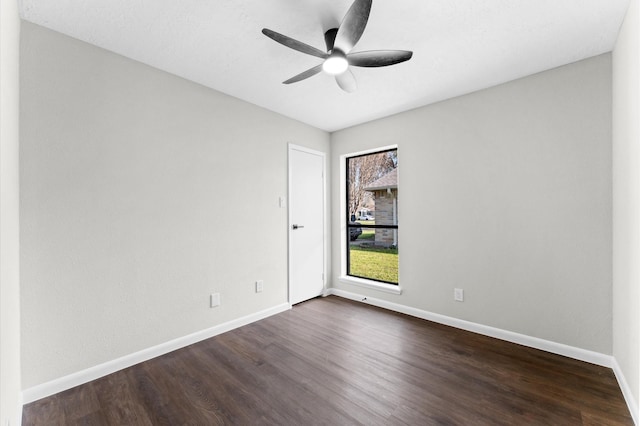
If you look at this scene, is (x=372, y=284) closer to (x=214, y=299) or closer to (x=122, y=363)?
(x=214, y=299)

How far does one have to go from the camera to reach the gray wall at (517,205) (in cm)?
221

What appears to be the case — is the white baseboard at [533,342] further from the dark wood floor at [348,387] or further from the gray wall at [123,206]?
the gray wall at [123,206]

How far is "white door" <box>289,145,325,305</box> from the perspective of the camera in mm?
3589

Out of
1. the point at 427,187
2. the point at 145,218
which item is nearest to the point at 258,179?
the point at 145,218

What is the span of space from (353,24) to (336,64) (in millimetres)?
358

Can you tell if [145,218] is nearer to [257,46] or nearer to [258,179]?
[258,179]

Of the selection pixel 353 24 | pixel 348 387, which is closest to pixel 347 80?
pixel 353 24

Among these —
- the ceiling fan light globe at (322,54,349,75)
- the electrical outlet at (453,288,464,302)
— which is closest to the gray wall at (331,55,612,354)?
the electrical outlet at (453,288,464,302)

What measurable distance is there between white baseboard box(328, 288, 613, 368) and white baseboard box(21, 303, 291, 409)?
1.67m

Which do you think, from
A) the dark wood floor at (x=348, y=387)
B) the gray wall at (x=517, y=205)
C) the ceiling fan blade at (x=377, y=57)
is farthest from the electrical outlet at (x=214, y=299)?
the ceiling fan blade at (x=377, y=57)

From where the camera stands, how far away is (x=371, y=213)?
404cm

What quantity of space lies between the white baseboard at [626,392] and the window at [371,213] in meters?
2.23

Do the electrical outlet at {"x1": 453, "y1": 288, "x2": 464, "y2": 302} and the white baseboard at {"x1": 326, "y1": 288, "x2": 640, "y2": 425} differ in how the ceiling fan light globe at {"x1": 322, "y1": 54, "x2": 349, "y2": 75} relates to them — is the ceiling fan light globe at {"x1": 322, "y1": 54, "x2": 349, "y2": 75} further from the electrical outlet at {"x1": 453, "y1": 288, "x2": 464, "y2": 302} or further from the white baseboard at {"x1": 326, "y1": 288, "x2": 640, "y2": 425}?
the white baseboard at {"x1": 326, "y1": 288, "x2": 640, "y2": 425}

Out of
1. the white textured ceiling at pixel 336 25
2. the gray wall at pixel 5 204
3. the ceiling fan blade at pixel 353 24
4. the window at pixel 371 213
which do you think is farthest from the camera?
the window at pixel 371 213
